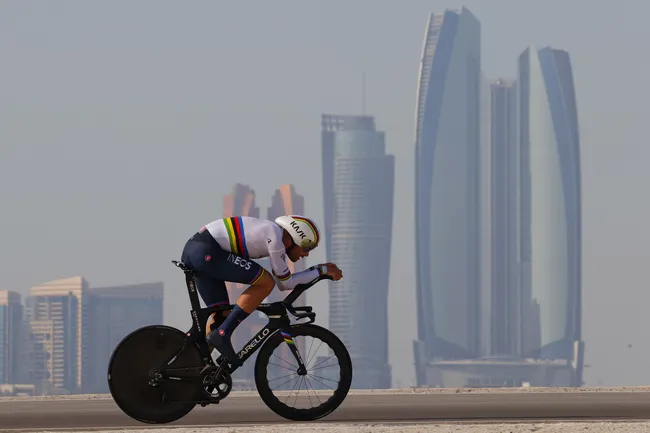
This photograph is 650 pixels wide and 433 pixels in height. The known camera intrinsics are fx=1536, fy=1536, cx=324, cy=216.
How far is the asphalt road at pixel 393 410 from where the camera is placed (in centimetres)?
1431

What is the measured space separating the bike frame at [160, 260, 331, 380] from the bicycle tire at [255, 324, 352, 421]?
0.08 metres

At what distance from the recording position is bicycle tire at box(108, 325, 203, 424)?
13734mm

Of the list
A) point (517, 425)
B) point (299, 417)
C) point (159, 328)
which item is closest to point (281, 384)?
point (299, 417)

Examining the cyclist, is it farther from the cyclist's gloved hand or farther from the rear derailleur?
the rear derailleur

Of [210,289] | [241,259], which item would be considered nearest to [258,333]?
[210,289]

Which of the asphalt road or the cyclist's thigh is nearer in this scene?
the cyclist's thigh

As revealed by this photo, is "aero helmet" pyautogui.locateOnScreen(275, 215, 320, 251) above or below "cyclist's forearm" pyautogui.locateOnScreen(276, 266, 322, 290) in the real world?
above

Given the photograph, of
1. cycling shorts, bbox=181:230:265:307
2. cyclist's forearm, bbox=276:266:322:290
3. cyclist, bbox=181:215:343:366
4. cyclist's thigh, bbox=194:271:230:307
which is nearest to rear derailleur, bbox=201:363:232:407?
cyclist, bbox=181:215:343:366

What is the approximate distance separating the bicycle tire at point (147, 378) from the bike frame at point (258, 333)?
0.24 feet

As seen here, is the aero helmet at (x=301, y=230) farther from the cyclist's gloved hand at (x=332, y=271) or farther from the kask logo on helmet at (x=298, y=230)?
the cyclist's gloved hand at (x=332, y=271)

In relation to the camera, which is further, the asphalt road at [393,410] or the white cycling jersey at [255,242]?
the asphalt road at [393,410]

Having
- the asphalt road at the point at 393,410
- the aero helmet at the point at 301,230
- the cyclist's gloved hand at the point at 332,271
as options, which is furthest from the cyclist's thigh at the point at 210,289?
the asphalt road at the point at 393,410

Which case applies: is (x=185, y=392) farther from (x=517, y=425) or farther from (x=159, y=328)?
(x=517, y=425)

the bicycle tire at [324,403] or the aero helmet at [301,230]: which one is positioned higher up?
the aero helmet at [301,230]
